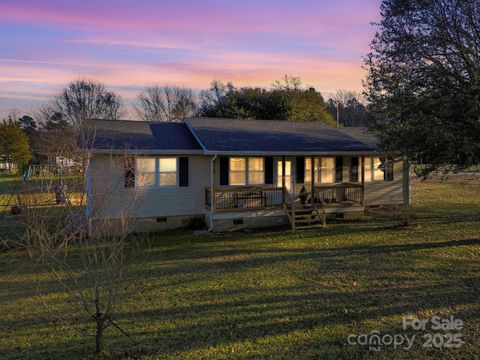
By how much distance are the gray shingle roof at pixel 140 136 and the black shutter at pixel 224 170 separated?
1.12 meters

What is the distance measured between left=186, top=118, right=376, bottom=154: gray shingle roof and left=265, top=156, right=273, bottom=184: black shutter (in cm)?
70

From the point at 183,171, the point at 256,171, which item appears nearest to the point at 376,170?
the point at 256,171

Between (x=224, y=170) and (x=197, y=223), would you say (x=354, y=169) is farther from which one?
(x=197, y=223)

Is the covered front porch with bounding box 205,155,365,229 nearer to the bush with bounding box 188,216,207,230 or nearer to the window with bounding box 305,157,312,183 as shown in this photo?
the window with bounding box 305,157,312,183

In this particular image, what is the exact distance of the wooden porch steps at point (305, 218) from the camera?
14979 mm

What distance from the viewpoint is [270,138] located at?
1706 cm

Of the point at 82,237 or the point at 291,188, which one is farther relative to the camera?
the point at 291,188

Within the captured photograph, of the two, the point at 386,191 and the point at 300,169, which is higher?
the point at 300,169

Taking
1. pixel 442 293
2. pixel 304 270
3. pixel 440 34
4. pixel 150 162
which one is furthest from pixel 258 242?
pixel 440 34

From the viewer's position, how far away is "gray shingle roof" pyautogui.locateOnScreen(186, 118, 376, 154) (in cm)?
1540

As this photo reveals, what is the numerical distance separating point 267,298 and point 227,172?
345 inches

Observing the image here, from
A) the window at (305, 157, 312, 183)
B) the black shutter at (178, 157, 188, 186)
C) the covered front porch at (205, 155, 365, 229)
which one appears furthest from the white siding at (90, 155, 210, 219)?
the window at (305, 157, 312, 183)

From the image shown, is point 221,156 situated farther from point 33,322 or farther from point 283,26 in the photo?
point 33,322

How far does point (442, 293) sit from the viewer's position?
Answer: 770 centimetres
